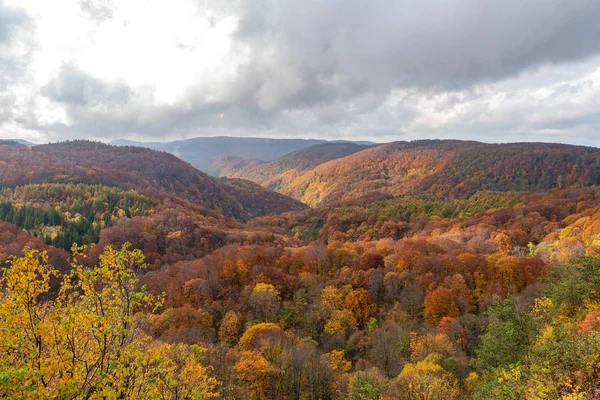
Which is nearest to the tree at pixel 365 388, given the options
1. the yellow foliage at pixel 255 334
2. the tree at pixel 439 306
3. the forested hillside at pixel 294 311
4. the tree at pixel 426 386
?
the forested hillside at pixel 294 311

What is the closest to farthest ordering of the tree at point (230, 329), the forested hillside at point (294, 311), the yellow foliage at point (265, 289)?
the forested hillside at point (294, 311), the tree at point (230, 329), the yellow foliage at point (265, 289)

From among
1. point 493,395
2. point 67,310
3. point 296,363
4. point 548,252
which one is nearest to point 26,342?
point 67,310

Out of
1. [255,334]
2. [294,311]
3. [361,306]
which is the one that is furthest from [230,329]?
[361,306]

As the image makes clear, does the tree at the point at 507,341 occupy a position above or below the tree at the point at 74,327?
below

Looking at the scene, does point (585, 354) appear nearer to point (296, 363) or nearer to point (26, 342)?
point (26, 342)

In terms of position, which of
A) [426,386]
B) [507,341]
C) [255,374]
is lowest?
[255,374]

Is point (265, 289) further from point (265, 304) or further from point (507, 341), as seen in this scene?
point (507, 341)

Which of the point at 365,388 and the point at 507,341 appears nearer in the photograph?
the point at 365,388

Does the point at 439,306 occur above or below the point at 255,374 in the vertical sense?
below

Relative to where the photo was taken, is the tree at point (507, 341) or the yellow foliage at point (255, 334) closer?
the tree at point (507, 341)

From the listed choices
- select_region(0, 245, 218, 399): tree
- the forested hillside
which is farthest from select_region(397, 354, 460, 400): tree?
select_region(0, 245, 218, 399): tree

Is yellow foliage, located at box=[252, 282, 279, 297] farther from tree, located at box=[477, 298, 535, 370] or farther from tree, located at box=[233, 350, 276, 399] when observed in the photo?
tree, located at box=[477, 298, 535, 370]

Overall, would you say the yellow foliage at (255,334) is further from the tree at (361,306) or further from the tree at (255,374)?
the tree at (361,306)
